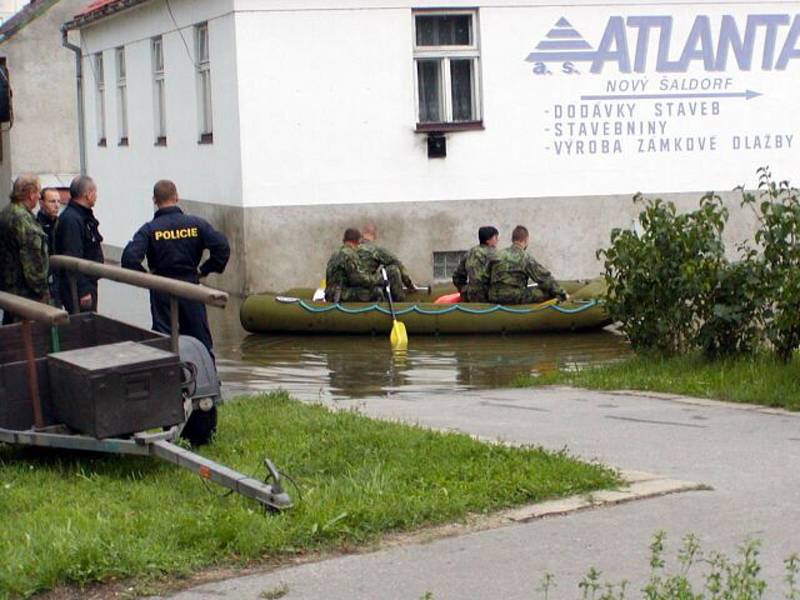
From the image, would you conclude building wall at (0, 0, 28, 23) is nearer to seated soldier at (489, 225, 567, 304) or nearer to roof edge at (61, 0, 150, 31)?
roof edge at (61, 0, 150, 31)

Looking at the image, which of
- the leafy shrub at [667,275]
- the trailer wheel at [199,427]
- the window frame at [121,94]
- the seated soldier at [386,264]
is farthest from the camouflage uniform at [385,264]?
the window frame at [121,94]

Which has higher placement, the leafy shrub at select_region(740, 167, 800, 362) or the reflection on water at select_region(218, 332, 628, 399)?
the leafy shrub at select_region(740, 167, 800, 362)

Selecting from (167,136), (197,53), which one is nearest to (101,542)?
(197,53)

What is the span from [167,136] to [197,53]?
8.40 ft

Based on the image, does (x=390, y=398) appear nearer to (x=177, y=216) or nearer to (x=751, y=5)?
(x=177, y=216)

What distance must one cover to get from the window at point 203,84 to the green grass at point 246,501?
50.4 ft

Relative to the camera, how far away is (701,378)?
39.4 ft

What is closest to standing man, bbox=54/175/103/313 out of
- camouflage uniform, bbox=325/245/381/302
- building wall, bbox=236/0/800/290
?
camouflage uniform, bbox=325/245/381/302

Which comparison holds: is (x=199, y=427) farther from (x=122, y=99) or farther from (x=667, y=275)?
(x=122, y=99)

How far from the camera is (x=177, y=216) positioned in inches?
459

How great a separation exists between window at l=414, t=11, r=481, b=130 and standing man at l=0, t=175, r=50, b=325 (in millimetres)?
11299

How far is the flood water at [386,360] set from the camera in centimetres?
1473

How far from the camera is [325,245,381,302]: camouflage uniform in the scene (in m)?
19.5

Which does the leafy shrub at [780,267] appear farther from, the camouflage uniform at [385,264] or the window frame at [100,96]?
the window frame at [100,96]
